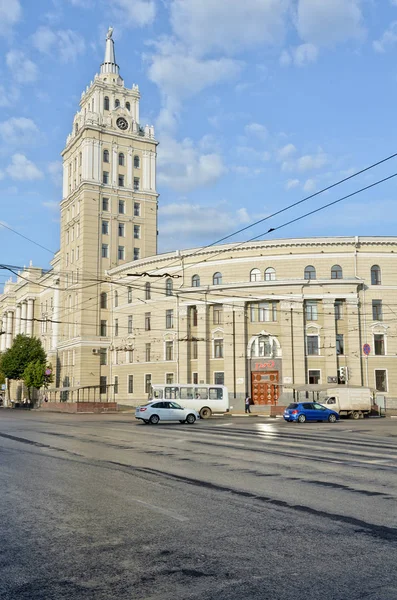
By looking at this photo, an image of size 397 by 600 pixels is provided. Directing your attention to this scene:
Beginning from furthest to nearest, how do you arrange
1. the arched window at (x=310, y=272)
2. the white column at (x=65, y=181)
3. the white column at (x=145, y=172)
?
A: the white column at (x=65, y=181), the white column at (x=145, y=172), the arched window at (x=310, y=272)

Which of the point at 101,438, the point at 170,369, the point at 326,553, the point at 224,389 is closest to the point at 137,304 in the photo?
the point at 170,369

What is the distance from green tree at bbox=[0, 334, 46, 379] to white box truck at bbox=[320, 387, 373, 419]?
1793 inches

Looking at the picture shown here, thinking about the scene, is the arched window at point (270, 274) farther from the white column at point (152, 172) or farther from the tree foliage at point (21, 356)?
the tree foliage at point (21, 356)

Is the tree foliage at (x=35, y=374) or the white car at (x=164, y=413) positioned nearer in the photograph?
the white car at (x=164, y=413)

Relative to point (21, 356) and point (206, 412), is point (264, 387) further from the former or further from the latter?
point (21, 356)

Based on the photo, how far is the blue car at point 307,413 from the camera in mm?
39938

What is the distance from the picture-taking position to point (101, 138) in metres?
76.6

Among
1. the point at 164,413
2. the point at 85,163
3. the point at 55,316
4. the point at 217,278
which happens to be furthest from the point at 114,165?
the point at 164,413

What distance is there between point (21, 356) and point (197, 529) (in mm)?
77414

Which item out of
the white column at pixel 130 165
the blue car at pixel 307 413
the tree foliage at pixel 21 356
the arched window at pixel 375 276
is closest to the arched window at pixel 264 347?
the arched window at pixel 375 276

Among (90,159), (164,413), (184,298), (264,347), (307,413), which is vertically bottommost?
(307,413)

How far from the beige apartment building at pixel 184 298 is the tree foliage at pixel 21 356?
2.45m

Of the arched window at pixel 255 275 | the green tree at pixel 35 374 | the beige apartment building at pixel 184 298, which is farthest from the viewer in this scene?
the green tree at pixel 35 374

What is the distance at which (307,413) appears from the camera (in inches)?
1585
